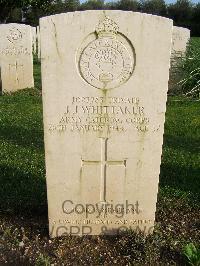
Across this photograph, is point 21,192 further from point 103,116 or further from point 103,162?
point 103,116

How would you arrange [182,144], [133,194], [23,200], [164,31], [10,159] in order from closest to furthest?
[164,31] → [133,194] → [23,200] → [10,159] → [182,144]

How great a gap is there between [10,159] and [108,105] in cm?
278

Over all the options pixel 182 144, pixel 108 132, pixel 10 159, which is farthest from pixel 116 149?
pixel 182 144

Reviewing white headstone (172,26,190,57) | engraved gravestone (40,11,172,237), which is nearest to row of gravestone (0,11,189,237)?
engraved gravestone (40,11,172,237)

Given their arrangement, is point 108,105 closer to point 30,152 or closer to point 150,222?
point 150,222

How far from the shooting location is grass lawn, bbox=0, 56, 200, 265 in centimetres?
353

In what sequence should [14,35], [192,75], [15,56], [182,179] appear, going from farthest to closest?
[15,56] → [14,35] → [182,179] → [192,75]

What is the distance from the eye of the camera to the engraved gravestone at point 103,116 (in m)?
3.12

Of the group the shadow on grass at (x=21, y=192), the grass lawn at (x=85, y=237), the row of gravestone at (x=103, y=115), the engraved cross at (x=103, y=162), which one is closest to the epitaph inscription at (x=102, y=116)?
the row of gravestone at (x=103, y=115)

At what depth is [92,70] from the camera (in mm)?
3238

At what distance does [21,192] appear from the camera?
183 inches

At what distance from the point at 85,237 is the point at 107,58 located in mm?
1760

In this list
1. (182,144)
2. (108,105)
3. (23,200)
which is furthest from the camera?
(182,144)

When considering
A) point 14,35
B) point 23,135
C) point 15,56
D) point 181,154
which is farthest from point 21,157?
point 15,56
